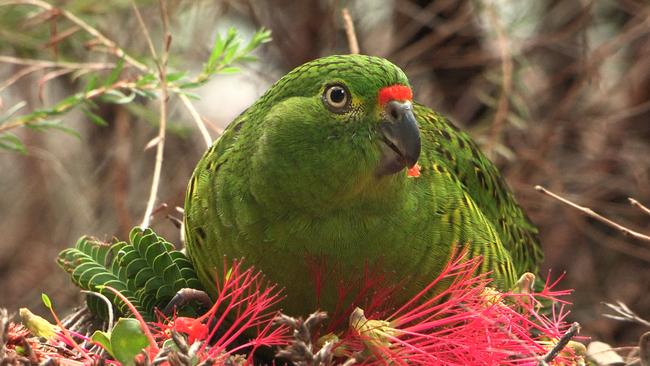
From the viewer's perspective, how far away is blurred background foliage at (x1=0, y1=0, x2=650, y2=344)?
3.71 m

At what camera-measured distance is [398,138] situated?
193 cm

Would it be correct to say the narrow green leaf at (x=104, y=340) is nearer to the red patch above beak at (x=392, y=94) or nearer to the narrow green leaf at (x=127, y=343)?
the narrow green leaf at (x=127, y=343)

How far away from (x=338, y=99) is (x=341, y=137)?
0.30 feet

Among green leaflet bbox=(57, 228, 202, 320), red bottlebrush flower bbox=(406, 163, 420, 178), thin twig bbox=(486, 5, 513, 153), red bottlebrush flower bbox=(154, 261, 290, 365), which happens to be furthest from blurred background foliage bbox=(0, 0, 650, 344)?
red bottlebrush flower bbox=(154, 261, 290, 365)

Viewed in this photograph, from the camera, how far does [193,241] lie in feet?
7.12

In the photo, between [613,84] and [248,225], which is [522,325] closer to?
[248,225]

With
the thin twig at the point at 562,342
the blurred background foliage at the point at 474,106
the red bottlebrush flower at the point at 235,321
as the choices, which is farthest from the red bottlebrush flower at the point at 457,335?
the blurred background foliage at the point at 474,106

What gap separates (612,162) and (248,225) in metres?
2.33

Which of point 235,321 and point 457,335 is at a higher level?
point 235,321

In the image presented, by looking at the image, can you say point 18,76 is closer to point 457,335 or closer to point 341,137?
point 341,137

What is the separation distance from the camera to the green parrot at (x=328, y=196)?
6.46 feet

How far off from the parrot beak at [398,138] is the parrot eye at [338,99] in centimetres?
9

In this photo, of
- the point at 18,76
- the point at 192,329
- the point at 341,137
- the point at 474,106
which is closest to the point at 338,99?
the point at 341,137

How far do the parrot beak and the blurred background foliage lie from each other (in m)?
1.66
